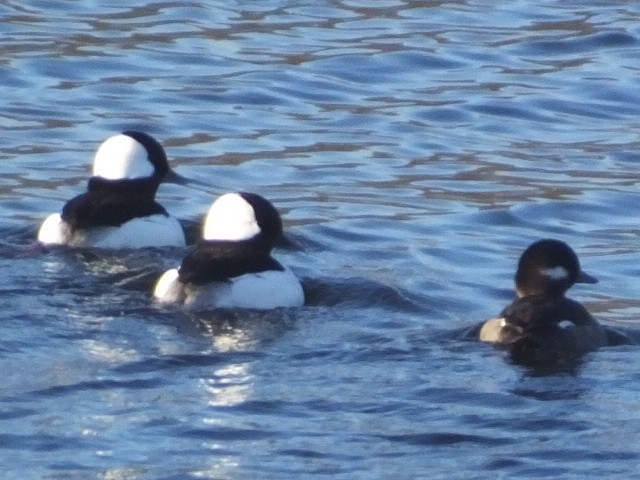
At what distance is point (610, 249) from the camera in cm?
1173

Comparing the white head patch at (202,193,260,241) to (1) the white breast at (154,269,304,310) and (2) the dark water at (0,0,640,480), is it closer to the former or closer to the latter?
(1) the white breast at (154,269,304,310)

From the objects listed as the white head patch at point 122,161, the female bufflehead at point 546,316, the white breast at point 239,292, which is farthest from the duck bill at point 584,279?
the white head patch at point 122,161

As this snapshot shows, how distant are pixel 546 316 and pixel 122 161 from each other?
3577 mm

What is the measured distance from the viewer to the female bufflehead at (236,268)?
33.2 feet

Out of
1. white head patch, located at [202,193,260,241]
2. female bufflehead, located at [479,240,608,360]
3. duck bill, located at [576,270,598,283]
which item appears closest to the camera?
female bufflehead, located at [479,240,608,360]

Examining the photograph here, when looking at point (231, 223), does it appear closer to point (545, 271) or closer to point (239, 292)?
point (239, 292)

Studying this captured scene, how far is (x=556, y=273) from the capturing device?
9672 millimetres

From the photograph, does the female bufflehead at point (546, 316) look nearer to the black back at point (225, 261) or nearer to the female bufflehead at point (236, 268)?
the female bufflehead at point (236, 268)

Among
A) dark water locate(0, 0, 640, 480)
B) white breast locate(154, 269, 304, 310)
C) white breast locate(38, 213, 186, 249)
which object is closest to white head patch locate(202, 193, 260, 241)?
white breast locate(154, 269, 304, 310)

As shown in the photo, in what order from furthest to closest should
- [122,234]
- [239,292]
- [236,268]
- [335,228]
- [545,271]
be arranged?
[335,228] < [122,234] < [236,268] < [239,292] < [545,271]

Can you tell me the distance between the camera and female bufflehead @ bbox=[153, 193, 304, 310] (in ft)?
33.2

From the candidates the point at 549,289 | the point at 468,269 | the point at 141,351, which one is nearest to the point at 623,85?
the point at 468,269

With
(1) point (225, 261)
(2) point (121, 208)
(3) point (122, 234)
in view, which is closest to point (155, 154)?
(2) point (121, 208)

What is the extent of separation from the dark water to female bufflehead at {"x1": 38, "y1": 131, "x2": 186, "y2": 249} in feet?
0.55
